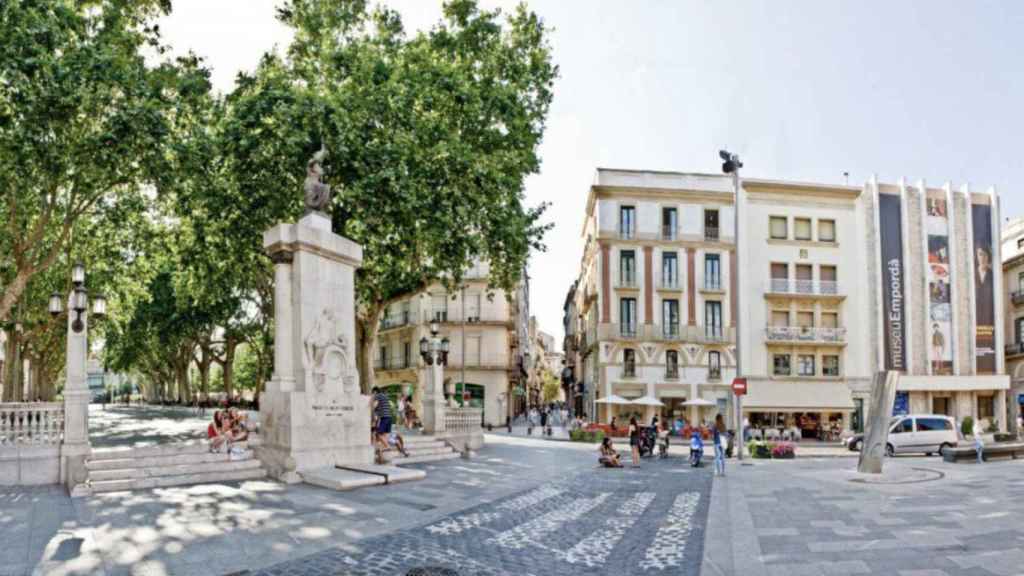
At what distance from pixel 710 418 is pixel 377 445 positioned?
2893cm

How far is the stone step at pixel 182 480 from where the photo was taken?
12.9 m

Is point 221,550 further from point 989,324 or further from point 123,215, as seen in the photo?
point 989,324

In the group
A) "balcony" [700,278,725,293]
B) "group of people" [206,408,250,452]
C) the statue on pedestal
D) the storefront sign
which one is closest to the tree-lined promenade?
the statue on pedestal

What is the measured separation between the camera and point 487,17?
27031 millimetres

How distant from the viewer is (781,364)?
42562 mm

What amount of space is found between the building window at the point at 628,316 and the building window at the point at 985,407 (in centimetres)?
2213

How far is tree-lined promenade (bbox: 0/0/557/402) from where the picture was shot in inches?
684

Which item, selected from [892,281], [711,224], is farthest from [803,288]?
[711,224]

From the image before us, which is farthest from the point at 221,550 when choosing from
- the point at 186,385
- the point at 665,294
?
the point at 186,385

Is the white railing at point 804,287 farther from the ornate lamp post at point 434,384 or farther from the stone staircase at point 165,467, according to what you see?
the stone staircase at point 165,467

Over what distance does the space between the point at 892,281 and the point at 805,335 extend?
6.46 metres

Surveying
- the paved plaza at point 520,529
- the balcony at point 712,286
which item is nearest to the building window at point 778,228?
the balcony at point 712,286

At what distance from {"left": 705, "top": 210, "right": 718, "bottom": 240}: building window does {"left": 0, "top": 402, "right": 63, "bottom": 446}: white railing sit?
35851 mm

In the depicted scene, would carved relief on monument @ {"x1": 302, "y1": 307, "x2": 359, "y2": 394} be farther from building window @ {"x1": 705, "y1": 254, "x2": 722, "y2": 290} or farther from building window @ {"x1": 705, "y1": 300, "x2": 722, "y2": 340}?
building window @ {"x1": 705, "y1": 254, "x2": 722, "y2": 290}
